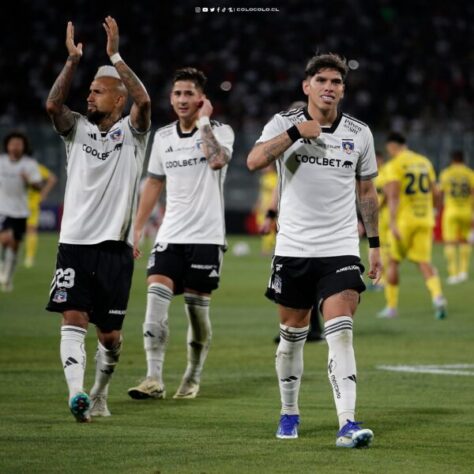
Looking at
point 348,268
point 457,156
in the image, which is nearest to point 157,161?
point 348,268

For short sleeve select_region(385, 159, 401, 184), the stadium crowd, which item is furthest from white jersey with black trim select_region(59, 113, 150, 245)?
the stadium crowd

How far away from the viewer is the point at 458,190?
1083 inches

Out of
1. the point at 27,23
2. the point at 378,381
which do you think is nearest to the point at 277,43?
the point at 27,23

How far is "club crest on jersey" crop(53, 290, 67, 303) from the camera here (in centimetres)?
907

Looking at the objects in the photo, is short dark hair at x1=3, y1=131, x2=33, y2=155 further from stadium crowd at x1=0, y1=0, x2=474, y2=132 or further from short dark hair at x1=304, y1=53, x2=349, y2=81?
stadium crowd at x1=0, y1=0, x2=474, y2=132

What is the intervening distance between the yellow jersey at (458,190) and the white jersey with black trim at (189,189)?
1710 cm

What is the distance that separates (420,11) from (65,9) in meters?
12.5

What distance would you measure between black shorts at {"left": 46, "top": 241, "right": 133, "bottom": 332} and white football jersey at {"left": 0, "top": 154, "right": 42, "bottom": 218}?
1350cm

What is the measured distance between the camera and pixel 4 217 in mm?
22422

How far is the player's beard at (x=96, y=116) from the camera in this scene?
9.27 meters

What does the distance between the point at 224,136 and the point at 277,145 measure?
2.67 meters

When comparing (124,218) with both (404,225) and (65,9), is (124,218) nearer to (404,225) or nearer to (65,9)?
(404,225)

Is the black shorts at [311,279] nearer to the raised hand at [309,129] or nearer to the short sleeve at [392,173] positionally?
the raised hand at [309,129]

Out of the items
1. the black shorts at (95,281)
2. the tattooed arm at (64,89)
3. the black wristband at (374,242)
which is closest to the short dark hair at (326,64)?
the black wristband at (374,242)
